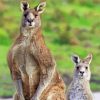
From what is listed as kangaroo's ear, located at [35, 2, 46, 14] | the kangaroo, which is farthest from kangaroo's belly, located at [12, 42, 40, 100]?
kangaroo's ear, located at [35, 2, 46, 14]

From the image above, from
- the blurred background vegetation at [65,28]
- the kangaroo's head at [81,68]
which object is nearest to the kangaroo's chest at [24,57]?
the kangaroo's head at [81,68]

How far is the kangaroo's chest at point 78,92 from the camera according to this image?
390cm

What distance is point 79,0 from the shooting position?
8734mm

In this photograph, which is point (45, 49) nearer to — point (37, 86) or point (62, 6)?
point (37, 86)

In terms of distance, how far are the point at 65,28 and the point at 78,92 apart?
446cm

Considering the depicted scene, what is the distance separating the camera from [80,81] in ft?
13.1

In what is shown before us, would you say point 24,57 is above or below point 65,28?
below

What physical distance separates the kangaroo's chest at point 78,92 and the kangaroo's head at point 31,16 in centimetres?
77

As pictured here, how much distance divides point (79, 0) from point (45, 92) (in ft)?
17.8

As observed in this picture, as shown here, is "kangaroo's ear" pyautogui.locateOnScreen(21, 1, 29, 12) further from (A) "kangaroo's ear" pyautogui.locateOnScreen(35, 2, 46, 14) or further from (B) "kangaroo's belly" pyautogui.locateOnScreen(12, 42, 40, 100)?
(B) "kangaroo's belly" pyautogui.locateOnScreen(12, 42, 40, 100)

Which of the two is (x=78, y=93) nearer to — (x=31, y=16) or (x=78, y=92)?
(x=78, y=92)

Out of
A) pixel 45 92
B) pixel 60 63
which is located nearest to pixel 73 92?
pixel 45 92

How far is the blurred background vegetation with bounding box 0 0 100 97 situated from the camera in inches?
308

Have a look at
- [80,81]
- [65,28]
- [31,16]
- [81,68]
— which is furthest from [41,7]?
[65,28]
